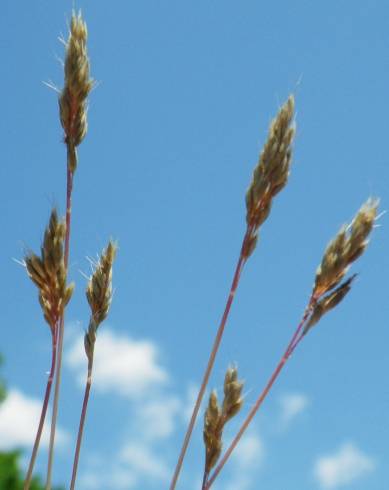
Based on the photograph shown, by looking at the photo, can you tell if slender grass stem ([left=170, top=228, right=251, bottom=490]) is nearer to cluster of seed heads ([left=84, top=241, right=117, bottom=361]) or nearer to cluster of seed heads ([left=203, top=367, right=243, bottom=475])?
cluster of seed heads ([left=203, top=367, right=243, bottom=475])

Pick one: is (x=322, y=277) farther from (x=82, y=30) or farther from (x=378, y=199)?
(x=82, y=30)

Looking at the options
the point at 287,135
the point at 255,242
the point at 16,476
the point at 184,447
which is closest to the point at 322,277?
the point at 255,242

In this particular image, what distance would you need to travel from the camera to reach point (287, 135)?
5.40 feet

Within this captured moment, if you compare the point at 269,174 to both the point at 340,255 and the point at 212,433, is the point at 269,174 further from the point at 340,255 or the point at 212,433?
the point at 212,433

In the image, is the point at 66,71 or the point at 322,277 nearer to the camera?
the point at 322,277

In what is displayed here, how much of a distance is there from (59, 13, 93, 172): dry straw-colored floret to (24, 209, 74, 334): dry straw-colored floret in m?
0.16

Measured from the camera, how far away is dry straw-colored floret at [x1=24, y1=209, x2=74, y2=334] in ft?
5.62

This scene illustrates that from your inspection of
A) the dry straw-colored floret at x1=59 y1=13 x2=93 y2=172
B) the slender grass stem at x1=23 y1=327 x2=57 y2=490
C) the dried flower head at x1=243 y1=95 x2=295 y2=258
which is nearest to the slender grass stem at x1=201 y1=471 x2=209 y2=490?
the slender grass stem at x1=23 y1=327 x2=57 y2=490

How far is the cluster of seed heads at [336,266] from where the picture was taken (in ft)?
5.41

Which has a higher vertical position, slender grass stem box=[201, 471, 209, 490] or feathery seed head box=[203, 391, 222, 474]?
feathery seed head box=[203, 391, 222, 474]

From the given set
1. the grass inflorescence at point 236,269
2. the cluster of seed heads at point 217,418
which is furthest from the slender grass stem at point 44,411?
the cluster of seed heads at point 217,418

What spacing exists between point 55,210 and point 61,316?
213 millimetres

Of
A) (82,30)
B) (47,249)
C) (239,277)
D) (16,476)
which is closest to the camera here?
(239,277)

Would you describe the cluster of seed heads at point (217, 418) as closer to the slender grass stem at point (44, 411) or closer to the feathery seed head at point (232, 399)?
the feathery seed head at point (232, 399)
